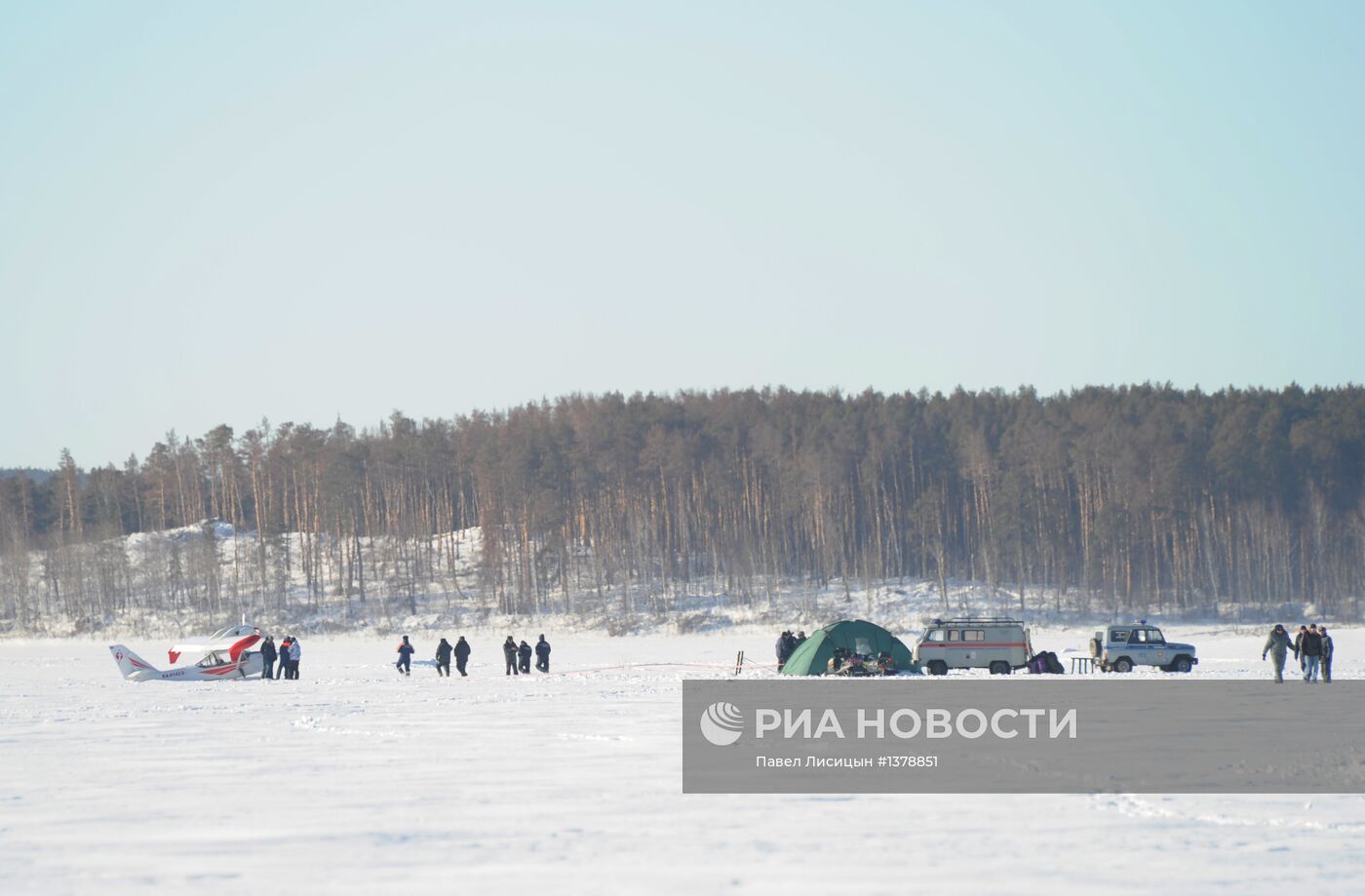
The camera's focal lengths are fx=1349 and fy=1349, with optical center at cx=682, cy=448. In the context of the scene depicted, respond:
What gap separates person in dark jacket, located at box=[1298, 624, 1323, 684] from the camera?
101 feet

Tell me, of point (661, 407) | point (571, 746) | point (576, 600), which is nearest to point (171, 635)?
point (576, 600)

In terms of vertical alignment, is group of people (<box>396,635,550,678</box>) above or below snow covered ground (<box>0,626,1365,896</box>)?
below

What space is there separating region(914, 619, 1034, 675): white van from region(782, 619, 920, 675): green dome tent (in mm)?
858

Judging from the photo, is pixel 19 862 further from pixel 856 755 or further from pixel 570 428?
pixel 570 428

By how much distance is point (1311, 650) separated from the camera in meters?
30.6

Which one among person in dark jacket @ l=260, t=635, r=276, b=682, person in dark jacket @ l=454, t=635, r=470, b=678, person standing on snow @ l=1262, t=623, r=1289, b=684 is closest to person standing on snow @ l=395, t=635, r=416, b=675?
person in dark jacket @ l=454, t=635, r=470, b=678

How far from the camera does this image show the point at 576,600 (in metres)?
83.6

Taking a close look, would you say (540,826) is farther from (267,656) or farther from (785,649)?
(267,656)

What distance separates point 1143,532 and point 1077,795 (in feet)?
243

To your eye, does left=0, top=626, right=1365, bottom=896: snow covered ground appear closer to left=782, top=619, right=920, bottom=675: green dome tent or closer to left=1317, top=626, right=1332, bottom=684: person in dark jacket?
left=782, top=619, right=920, bottom=675: green dome tent

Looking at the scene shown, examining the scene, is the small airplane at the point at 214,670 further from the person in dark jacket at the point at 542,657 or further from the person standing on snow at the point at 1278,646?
the person standing on snow at the point at 1278,646

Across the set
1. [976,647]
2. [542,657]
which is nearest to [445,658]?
[542,657]

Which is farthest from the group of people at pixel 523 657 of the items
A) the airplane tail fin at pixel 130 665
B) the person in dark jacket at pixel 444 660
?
the airplane tail fin at pixel 130 665

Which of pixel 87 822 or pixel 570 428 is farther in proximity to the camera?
pixel 570 428
